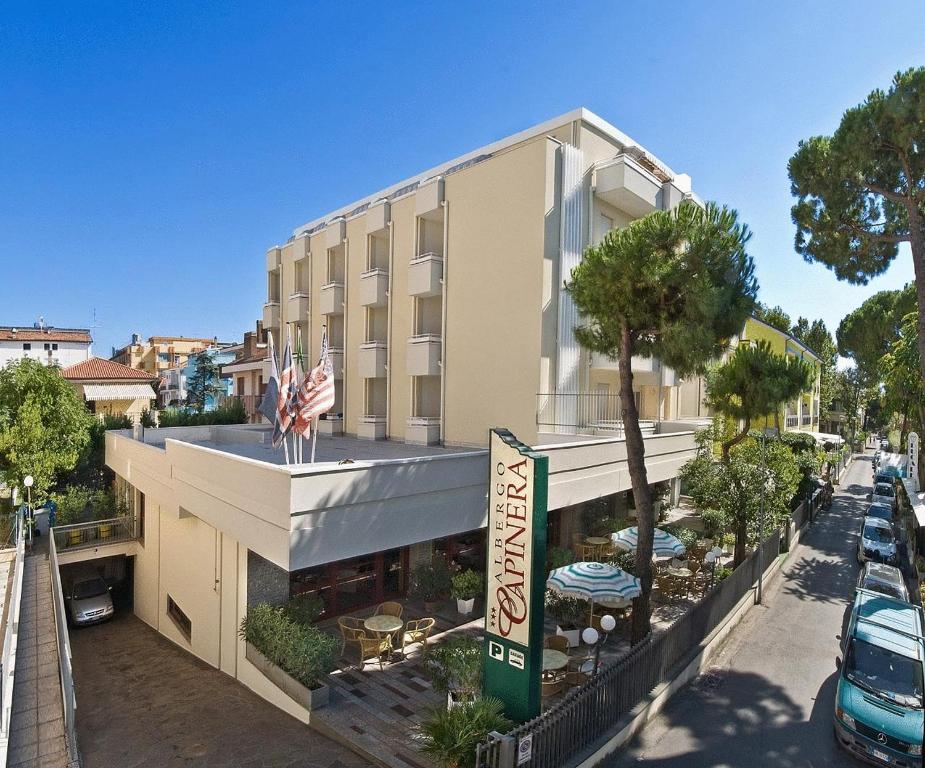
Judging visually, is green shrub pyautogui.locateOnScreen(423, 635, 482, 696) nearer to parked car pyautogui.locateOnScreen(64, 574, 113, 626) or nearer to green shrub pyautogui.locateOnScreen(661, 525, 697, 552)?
green shrub pyautogui.locateOnScreen(661, 525, 697, 552)

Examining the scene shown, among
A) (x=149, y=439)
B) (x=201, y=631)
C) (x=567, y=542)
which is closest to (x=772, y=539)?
(x=567, y=542)

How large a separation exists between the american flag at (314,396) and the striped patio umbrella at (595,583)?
674 cm

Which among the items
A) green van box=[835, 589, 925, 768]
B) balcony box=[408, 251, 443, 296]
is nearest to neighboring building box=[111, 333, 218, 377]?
balcony box=[408, 251, 443, 296]

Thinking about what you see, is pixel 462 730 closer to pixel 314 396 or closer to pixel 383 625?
pixel 383 625

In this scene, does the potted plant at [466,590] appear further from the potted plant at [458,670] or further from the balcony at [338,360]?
the balcony at [338,360]

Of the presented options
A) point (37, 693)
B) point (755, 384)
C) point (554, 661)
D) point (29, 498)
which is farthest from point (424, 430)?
point (29, 498)

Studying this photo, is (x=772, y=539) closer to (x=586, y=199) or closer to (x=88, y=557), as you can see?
(x=586, y=199)

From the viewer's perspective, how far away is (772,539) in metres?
17.7

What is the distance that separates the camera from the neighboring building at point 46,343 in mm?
48844

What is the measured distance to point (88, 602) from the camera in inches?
719

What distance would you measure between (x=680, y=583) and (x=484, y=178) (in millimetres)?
14618

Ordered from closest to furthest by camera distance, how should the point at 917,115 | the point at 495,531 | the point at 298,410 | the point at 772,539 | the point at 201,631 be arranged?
the point at 495,531 → the point at 298,410 → the point at 201,631 → the point at 917,115 → the point at 772,539

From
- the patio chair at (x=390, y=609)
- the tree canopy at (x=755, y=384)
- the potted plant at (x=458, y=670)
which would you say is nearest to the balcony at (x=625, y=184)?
the tree canopy at (x=755, y=384)

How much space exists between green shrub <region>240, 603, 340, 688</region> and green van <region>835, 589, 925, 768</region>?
30.6 feet
